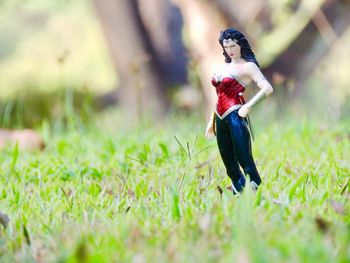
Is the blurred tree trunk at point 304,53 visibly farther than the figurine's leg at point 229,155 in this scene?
Yes

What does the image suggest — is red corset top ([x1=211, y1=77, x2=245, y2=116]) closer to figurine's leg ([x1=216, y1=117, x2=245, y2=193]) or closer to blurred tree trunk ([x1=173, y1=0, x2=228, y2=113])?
figurine's leg ([x1=216, y1=117, x2=245, y2=193])

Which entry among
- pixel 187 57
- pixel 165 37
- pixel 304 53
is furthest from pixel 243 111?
pixel 165 37

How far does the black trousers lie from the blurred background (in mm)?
2768

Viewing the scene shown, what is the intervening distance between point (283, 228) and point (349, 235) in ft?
0.97

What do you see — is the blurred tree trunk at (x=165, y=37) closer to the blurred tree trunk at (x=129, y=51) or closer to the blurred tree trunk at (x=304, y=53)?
the blurred tree trunk at (x=129, y=51)

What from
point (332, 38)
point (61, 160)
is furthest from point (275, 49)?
point (61, 160)

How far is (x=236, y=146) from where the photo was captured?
101 inches

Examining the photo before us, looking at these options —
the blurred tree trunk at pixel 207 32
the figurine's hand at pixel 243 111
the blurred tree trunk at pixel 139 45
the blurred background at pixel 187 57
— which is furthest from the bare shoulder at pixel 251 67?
the blurred tree trunk at pixel 139 45

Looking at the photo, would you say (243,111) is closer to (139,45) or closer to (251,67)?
(251,67)

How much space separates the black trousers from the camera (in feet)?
8.36

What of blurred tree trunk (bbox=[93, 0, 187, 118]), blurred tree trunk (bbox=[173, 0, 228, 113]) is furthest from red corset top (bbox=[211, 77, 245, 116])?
blurred tree trunk (bbox=[93, 0, 187, 118])

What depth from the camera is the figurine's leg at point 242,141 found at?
2.55 m

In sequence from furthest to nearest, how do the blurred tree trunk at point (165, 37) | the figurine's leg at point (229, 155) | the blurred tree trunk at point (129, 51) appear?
the blurred tree trunk at point (165, 37) < the blurred tree trunk at point (129, 51) < the figurine's leg at point (229, 155)

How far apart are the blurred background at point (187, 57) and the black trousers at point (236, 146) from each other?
2768 millimetres
